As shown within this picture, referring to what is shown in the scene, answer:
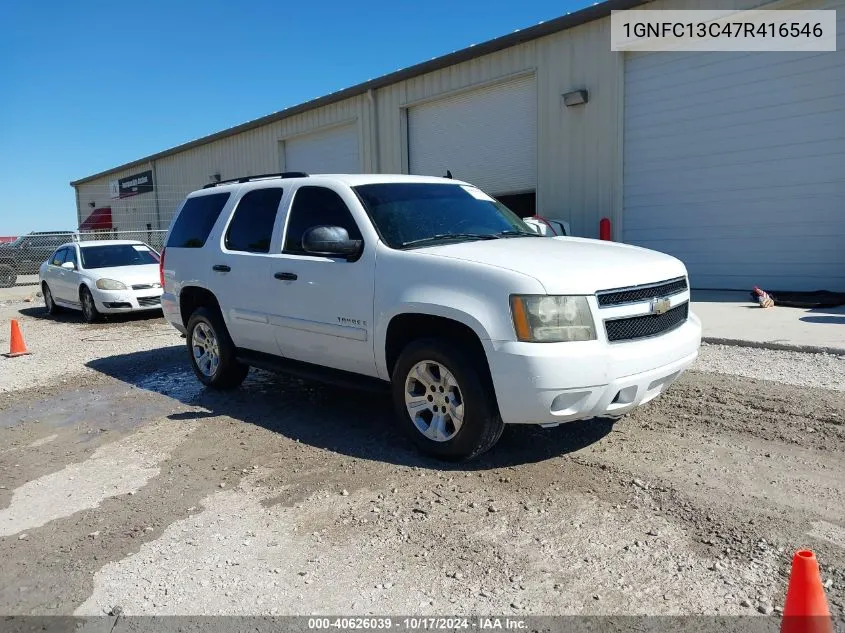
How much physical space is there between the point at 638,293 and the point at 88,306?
36.5ft

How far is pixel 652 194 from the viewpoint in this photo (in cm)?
1256

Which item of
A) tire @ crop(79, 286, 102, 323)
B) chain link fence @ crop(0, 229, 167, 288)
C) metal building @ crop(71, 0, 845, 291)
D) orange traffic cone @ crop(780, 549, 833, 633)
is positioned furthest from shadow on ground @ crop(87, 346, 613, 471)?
chain link fence @ crop(0, 229, 167, 288)

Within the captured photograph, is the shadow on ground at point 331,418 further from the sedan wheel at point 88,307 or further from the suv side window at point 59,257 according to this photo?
the suv side window at point 59,257

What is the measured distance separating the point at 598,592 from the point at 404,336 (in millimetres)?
2203

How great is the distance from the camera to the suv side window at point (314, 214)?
503cm

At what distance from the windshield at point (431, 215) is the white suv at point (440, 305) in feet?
0.05

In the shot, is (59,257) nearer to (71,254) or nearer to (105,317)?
(71,254)

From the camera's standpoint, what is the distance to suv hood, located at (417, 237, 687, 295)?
389 cm

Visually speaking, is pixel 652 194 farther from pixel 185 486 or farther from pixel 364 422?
pixel 185 486

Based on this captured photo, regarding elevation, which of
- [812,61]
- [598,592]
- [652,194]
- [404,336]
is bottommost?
[598,592]

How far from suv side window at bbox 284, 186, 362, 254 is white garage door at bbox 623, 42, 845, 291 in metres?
8.85

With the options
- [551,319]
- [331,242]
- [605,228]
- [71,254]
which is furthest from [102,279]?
[551,319]

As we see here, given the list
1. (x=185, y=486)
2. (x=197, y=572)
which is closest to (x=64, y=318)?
(x=185, y=486)

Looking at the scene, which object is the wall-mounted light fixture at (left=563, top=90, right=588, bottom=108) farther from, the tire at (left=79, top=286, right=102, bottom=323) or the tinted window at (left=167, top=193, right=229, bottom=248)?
the tire at (left=79, top=286, right=102, bottom=323)
